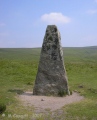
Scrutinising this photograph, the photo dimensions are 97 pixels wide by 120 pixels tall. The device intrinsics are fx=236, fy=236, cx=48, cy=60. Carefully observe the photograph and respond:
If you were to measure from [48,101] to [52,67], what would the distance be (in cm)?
339

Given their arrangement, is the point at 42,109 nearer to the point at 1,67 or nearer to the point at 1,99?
the point at 1,99

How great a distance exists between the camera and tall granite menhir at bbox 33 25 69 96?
19.3 m

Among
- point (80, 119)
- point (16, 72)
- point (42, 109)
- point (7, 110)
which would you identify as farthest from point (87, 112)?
point (16, 72)

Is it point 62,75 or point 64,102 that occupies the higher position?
point 62,75

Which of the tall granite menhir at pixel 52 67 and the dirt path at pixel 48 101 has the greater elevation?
the tall granite menhir at pixel 52 67

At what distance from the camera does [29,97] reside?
1812 centimetres

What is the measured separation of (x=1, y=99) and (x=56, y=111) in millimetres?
4396

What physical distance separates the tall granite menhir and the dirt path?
917mm

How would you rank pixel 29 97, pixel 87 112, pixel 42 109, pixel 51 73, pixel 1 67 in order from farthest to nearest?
pixel 1 67, pixel 51 73, pixel 29 97, pixel 42 109, pixel 87 112

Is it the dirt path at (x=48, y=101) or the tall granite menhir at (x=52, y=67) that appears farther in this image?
the tall granite menhir at (x=52, y=67)

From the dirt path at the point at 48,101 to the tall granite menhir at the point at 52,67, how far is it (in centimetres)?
92

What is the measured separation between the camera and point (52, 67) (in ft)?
63.5

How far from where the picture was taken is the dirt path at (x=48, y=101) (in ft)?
50.2

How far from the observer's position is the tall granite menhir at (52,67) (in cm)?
1928
